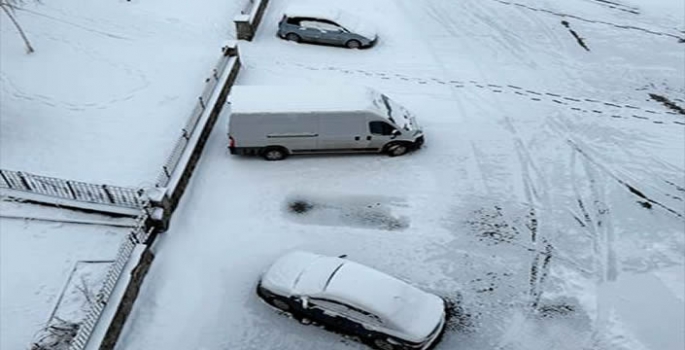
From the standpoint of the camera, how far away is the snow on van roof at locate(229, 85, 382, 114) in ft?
59.3

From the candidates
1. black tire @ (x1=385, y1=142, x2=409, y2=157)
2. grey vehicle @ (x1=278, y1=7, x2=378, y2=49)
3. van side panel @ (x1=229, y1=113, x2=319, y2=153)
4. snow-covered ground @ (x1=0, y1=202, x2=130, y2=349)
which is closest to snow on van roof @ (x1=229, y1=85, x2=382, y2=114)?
van side panel @ (x1=229, y1=113, x2=319, y2=153)

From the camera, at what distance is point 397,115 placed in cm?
1930

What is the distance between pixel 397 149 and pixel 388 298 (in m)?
6.22

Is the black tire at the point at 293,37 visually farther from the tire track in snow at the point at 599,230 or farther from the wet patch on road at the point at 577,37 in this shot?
the wet patch on road at the point at 577,37

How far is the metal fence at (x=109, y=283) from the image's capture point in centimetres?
1395

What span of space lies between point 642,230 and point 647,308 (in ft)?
9.07

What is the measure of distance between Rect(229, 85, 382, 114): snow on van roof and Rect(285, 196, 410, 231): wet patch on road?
2615 mm

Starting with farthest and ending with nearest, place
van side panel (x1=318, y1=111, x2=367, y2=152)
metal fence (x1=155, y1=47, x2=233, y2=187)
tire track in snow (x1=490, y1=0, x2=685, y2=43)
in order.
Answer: tire track in snow (x1=490, y1=0, x2=685, y2=43) → van side panel (x1=318, y1=111, x2=367, y2=152) → metal fence (x1=155, y1=47, x2=233, y2=187)

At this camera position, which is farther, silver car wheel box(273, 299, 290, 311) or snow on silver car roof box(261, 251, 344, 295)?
silver car wheel box(273, 299, 290, 311)

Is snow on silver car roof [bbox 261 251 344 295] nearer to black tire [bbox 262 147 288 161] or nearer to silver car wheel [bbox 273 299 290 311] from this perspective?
silver car wheel [bbox 273 299 290 311]

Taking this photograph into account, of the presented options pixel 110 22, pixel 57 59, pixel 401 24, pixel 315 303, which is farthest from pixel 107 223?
pixel 401 24

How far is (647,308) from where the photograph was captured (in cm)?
1605

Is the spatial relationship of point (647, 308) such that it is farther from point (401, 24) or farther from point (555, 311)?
point (401, 24)

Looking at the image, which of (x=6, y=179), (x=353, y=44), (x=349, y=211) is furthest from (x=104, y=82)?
(x=349, y=211)
